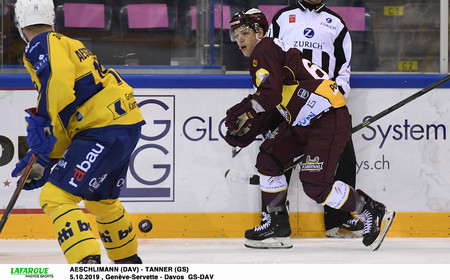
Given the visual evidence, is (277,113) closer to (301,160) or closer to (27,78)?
(301,160)

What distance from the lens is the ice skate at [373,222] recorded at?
457cm

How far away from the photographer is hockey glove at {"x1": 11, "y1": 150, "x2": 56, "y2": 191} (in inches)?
138

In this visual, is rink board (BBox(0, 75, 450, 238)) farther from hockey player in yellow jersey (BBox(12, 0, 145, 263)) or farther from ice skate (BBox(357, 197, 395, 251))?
hockey player in yellow jersey (BBox(12, 0, 145, 263))

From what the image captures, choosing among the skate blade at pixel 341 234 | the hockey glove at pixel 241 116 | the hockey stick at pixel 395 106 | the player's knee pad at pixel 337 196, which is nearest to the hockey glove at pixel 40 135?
the hockey glove at pixel 241 116

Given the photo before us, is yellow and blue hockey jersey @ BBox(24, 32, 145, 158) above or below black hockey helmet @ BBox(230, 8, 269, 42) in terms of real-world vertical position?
below

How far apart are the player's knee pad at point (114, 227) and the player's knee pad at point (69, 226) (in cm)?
29

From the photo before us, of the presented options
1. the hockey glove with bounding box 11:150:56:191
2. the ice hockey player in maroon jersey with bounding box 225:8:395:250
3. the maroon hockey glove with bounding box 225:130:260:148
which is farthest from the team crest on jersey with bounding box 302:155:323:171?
the hockey glove with bounding box 11:150:56:191

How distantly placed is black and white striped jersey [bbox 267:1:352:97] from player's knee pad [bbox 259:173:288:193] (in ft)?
2.11

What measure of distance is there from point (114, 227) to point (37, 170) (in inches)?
17.0

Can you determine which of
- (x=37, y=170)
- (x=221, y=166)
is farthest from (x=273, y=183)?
(x=37, y=170)

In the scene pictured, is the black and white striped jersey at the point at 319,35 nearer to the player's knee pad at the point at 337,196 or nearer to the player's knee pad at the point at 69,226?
the player's knee pad at the point at 337,196

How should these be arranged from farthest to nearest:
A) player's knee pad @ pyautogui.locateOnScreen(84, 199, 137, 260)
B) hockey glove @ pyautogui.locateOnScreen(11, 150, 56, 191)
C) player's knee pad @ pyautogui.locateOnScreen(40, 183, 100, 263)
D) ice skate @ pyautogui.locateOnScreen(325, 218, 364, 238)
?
ice skate @ pyautogui.locateOnScreen(325, 218, 364, 238)
player's knee pad @ pyautogui.locateOnScreen(84, 199, 137, 260)
hockey glove @ pyautogui.locateOnScreen(11, 150, 56, 191)
player's knee pad @ pyautogui.locateOnScreen(40, 183, 100, 263)

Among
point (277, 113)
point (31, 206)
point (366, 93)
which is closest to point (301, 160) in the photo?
point (277, 113)

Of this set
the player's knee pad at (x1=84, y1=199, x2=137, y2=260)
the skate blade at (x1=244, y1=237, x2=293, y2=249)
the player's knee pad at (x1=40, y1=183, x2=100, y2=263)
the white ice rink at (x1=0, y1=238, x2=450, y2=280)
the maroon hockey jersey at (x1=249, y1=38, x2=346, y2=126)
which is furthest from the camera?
the skate blade at (x1=244, y1=237, x2=293, y2=249)
